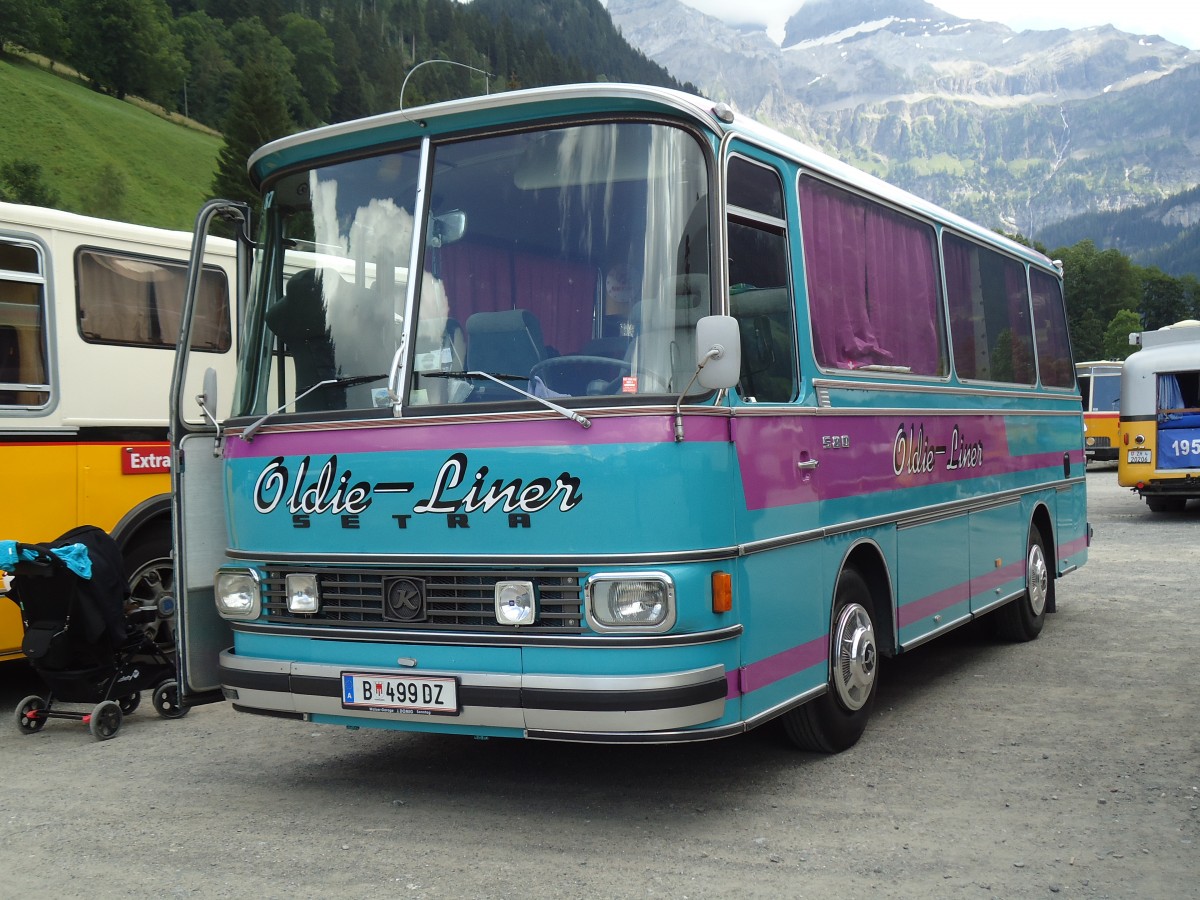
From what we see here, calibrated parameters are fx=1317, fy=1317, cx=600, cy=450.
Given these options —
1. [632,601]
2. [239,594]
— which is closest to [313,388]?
[239,594]

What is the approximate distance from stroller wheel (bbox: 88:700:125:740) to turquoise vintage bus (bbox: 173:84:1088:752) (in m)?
1.58

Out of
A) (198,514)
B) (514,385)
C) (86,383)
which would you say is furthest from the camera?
(86,383)

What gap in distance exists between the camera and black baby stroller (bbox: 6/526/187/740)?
764cm

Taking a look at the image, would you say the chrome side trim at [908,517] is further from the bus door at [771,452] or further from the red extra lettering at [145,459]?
the red extra lettering at [145,459]

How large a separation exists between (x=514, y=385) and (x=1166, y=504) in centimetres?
2192

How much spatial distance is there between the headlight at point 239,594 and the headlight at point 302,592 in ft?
0.70

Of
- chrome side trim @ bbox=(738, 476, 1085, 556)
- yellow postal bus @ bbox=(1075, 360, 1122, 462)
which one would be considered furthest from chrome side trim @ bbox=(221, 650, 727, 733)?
yellow postal bus @ bbox=(1075, 360, 1122, 462)

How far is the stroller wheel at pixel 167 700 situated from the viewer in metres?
8.25

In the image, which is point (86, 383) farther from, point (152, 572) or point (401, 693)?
point (401, 693)

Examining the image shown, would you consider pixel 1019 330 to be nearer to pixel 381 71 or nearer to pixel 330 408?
pixel 330 408

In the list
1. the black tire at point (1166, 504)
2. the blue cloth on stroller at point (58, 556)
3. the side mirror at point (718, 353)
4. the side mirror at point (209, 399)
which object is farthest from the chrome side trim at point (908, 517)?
the black tire at point (1166, 504)

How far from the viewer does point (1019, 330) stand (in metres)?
10.5

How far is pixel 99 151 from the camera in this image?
8400 cm

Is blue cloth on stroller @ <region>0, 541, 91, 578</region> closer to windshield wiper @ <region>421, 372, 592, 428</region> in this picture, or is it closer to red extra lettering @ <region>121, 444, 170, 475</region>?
red extra lettering @ <region>121, 444, 170, 475</region>
